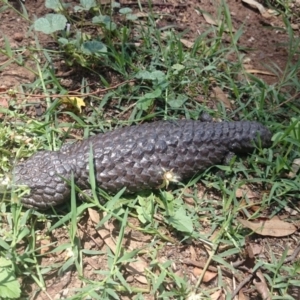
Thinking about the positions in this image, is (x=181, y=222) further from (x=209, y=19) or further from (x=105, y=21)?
(x=209, y=19)

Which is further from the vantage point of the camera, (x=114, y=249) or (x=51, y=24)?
(x=51, y=24)

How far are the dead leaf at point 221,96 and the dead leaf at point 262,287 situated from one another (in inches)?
61.4

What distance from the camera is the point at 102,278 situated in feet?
11.3

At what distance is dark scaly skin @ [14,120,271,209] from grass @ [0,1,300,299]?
12cm

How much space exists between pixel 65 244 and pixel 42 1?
252cm

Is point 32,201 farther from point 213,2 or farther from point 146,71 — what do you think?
point 213,2

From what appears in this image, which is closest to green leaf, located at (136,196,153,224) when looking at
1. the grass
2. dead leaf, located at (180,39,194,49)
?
the grass

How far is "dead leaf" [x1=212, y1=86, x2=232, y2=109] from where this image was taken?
449 cm

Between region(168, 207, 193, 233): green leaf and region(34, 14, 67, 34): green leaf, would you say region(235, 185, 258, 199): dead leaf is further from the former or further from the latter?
region(34, 14, 67, 34): green leaf

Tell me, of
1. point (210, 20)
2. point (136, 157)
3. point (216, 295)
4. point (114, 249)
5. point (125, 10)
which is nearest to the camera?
point (216, 295)

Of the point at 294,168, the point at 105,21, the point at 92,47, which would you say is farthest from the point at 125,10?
the point at 294,168

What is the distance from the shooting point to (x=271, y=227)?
12.5ft

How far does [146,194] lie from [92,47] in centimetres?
137

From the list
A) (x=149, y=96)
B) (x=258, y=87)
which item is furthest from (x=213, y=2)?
(x=149, y=96)
